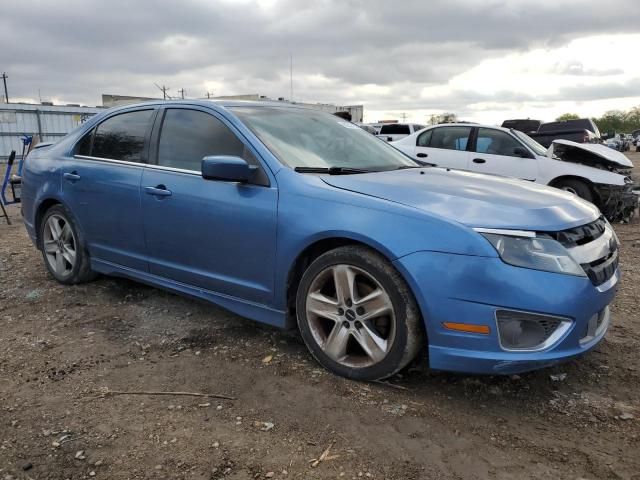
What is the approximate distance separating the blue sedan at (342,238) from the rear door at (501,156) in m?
5.39

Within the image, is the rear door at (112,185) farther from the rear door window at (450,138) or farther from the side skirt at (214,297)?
the rear door window at (450,138)

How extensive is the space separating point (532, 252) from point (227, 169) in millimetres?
1729

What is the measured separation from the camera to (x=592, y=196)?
329 inches

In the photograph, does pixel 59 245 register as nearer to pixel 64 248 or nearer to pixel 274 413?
pixel 64 248

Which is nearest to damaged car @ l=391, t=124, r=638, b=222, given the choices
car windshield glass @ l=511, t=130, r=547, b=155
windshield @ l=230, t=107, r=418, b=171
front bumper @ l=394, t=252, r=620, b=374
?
car windshield glass @ l=511, t=130, r=547, b=155

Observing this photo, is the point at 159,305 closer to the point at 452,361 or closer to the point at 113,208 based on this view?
the point at 113,208

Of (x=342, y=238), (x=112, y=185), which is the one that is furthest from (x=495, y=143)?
(x=342, y=238)

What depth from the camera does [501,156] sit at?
9.06 meters

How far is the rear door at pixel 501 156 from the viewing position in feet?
29.0

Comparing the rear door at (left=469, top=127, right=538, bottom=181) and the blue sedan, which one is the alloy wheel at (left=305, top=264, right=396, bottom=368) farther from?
the rear door at (left=469, top=127, right=538, bottom=181)

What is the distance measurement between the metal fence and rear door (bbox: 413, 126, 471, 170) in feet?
62.0

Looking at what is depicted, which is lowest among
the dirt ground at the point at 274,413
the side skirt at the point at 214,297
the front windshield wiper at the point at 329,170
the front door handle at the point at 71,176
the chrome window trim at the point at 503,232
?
the dirt ground at the point at 274,413

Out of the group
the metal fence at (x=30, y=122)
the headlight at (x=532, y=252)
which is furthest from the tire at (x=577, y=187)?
the metal fence at (x=30, y=122)

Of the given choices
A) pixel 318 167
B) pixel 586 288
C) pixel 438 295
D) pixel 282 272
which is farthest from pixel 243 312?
pixel 586 288
